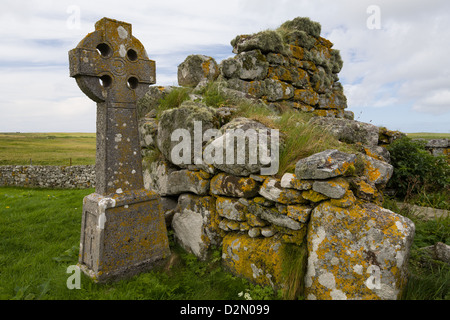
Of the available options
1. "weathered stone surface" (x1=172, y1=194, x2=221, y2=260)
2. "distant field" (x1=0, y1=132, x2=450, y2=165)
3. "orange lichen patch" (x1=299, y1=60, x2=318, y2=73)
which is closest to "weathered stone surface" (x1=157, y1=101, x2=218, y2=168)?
"weathered stone surface" (x1=172, y1=194, x2=221, y2=260)

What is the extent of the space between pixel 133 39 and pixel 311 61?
7.00m

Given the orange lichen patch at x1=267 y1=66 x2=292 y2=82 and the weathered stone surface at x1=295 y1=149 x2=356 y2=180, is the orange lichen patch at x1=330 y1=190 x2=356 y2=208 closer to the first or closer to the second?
the weathered stone surface at x1=295 y1=149 x2=356 y2=180

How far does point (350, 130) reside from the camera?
5047 mm

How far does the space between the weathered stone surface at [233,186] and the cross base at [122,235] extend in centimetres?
100

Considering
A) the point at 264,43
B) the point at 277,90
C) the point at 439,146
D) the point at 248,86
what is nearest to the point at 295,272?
the point at 248,86

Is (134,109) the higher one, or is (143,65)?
(143,65)

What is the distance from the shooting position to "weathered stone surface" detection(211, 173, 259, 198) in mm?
3670

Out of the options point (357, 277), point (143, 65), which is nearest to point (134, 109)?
point (143, 65)

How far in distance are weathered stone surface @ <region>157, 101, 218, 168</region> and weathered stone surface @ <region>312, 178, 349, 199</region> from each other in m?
1.95

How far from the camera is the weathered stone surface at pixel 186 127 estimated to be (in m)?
4.55

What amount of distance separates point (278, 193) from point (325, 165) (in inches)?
26.4

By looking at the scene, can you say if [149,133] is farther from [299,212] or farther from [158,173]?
[299,212]

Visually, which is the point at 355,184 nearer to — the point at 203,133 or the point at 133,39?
the point at 203,133
